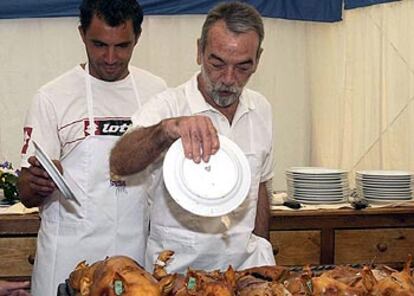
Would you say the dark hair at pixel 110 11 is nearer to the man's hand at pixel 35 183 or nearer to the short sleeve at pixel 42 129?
the short sleeve at pixel 42 129

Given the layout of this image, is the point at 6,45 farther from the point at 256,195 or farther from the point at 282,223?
the point at 256,195

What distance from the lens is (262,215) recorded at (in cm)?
225

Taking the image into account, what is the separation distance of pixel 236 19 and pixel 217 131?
30cm

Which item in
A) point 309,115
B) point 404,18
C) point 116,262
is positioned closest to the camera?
point 116,262

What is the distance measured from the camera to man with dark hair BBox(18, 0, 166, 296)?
2.25 metres

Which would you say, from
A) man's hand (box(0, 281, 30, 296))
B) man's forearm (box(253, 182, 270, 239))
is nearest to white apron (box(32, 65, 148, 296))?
man's forearm (box(253, 182, 270, 239))

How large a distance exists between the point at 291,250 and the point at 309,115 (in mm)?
1024

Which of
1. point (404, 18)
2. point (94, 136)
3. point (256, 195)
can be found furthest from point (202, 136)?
point (404, 18)

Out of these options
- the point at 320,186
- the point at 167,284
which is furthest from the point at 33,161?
the point at 320,186

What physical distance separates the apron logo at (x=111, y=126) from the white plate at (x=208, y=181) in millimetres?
786

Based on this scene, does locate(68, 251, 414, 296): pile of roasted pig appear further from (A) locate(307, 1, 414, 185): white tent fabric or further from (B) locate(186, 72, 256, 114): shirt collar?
(A) locate(307, 1, 414, 185): white tent fabric

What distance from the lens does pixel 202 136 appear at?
1.55 metres

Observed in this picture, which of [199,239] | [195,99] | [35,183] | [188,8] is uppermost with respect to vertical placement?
[188,8]

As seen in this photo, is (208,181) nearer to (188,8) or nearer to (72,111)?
(72,111)
